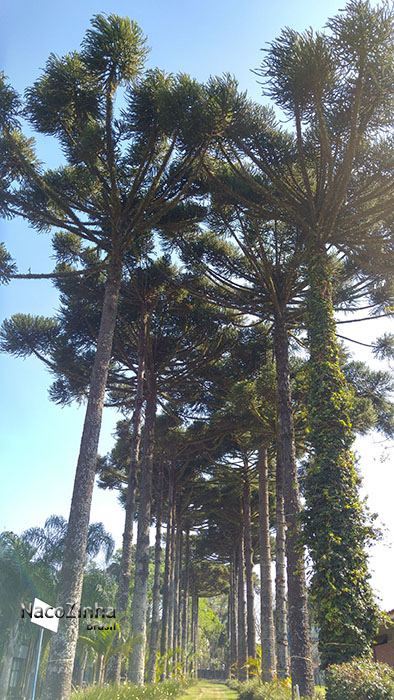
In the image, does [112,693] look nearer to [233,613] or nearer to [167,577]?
[167,577]

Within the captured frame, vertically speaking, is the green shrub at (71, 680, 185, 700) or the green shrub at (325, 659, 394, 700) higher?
the green shrub at (325, 659, 394, 700)

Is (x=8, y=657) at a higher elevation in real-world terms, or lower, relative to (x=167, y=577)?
lower

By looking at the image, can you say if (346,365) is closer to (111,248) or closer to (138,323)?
(138,323)

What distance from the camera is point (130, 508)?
17234 mm

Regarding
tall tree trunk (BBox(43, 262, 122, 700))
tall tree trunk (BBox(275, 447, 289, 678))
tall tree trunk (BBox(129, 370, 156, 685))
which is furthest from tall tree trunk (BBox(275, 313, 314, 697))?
tall tree trunk (BBox(129, 370, 156, 685))

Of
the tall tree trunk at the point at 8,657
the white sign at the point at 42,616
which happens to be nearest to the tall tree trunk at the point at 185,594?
the tall tree trunk at the point at 8,657

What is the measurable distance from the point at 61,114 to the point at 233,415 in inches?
529

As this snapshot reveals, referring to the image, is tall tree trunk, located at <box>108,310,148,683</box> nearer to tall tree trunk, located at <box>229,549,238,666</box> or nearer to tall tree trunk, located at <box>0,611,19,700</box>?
tall tree trunk, located at <box>0,611,19,700</box>

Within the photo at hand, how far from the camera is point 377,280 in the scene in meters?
15.8

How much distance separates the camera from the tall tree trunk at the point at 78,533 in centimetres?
823

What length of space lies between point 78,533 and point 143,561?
7128 mm

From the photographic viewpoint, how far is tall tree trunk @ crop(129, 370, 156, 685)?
14.3m

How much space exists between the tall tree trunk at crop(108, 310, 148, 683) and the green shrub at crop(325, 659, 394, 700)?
22.0 ft

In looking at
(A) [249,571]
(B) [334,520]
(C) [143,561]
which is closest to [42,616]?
(B) [334,520]
